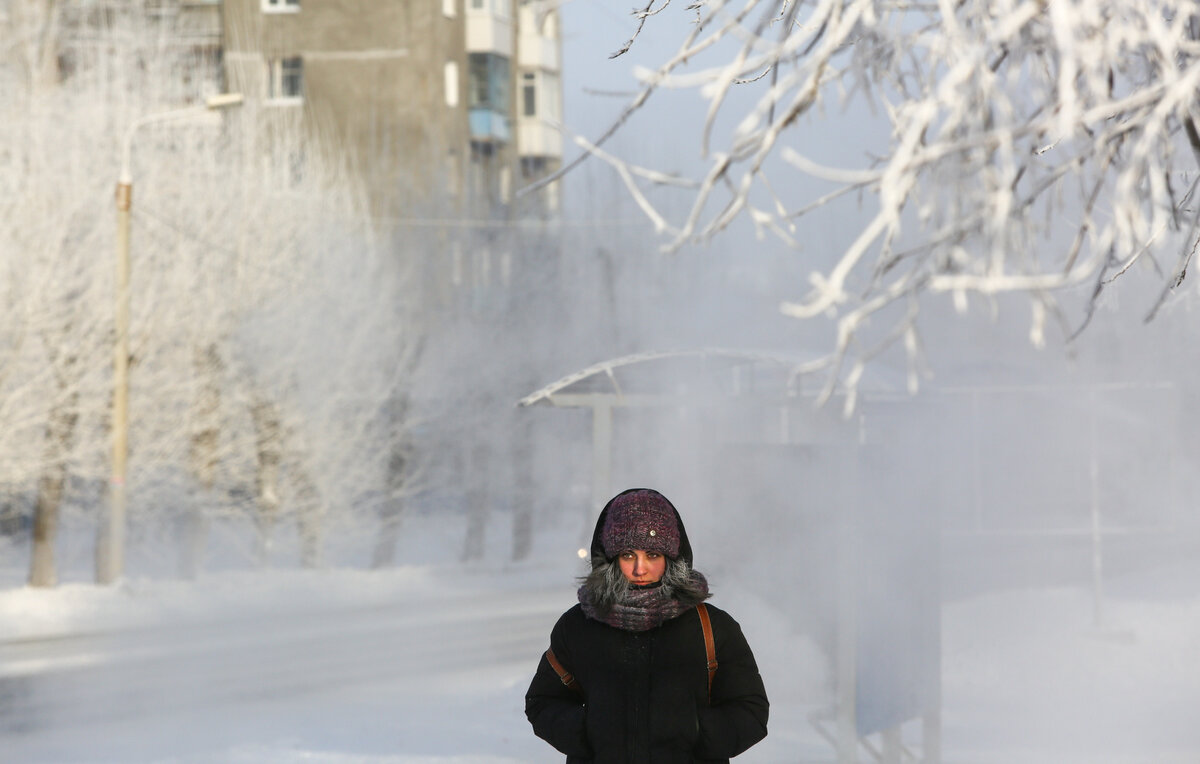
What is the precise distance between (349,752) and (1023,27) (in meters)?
5.76

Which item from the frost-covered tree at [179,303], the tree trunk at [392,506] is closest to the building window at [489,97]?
the frost-covered tree at [179,303]

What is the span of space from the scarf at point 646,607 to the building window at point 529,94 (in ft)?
85.3

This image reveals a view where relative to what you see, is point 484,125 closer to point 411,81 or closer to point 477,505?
point 411,81

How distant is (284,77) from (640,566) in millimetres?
24686

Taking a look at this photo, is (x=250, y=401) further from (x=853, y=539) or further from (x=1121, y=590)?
(x=853, y=539)

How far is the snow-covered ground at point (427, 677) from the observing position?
23.9ft

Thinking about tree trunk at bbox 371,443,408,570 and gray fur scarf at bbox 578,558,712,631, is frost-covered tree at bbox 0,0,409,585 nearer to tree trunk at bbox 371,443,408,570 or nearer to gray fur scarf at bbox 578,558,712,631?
tree trunk at bbox 371,443,408,570

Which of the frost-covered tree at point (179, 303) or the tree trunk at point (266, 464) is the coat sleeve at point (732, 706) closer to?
the frost-covered tree at point (179, 303)

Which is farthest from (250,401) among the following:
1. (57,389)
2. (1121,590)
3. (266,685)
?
(1121,590)

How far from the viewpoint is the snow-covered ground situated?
7.28 m

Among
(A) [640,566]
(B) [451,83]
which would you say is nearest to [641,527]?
(A) [640,566]

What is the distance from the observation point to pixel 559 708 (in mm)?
2537

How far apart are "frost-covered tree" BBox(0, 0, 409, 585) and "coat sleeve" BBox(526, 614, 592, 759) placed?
14071 mm

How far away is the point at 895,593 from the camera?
6.18 metres
